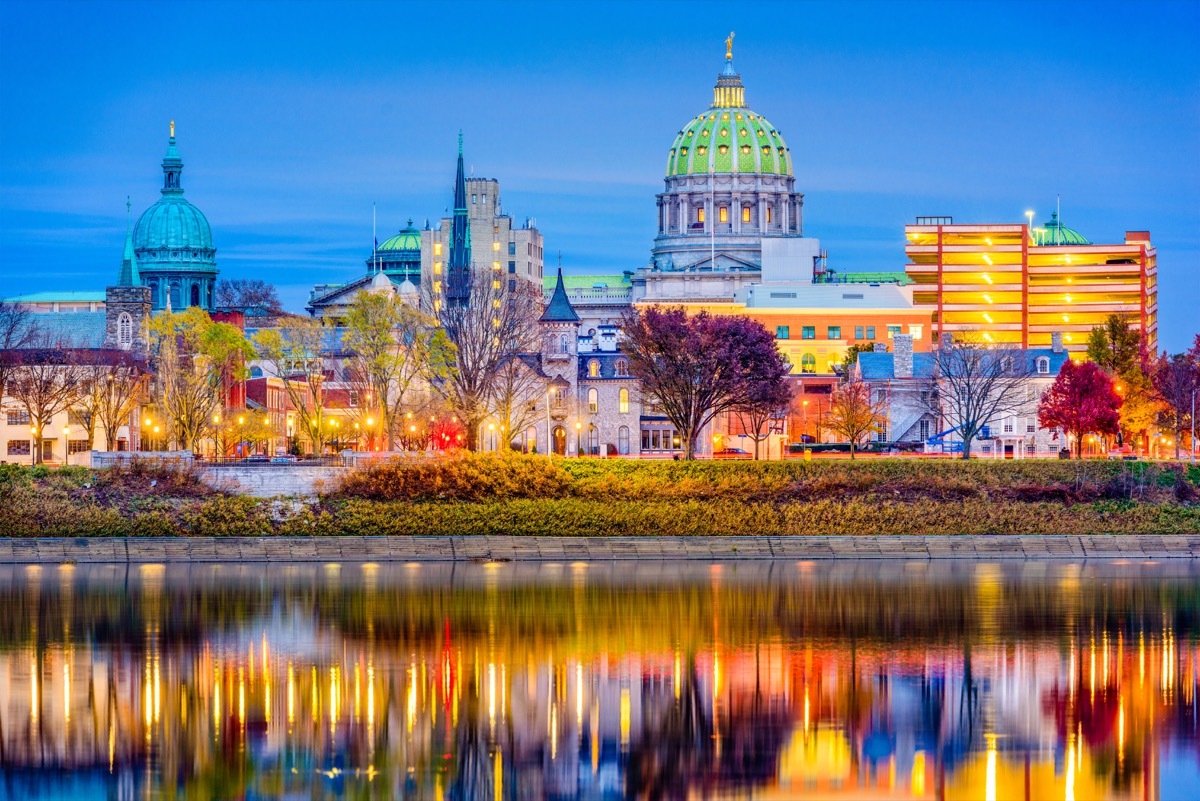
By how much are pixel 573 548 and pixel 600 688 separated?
27.5 meters

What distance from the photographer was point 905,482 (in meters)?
64.2

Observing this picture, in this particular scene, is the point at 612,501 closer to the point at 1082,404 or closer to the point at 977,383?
the point at 1082,404

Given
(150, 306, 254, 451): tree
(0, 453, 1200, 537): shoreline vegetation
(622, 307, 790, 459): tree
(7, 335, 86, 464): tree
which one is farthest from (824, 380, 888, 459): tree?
(7, 335, 86, 464): tree

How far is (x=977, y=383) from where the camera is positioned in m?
100

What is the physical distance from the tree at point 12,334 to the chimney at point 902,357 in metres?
50.5

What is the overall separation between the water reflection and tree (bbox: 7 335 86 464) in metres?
43.6

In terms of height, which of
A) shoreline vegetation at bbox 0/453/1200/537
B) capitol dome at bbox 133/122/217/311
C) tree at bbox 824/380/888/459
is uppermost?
capitol dome at bbox 133/122/217/311

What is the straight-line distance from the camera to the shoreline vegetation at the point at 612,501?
61.4 m

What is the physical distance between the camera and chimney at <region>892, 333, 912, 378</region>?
111 m

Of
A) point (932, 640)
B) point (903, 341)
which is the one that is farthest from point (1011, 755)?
point (903, 341)

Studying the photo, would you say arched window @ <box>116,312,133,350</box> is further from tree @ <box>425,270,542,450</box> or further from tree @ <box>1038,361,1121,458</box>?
tree @ <box>1038,361,1121,458</box>

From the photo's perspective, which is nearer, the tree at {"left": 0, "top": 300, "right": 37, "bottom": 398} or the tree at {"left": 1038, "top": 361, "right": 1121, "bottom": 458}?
the tree at {"left": 0, "top": 300, "right": 37, "bottom": 398}

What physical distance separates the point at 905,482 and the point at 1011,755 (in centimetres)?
3701

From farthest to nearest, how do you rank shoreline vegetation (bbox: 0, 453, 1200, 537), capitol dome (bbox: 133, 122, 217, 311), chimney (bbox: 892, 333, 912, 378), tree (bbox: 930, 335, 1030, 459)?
capitol dome (bbox: 133, 122, 217, 311), chimney (bbox: 892, 333, 912, 378), tree (bbox: 930, 335, 1030, 459), shoreline vegetation (bbox: 0, 453, 1200, 537)
